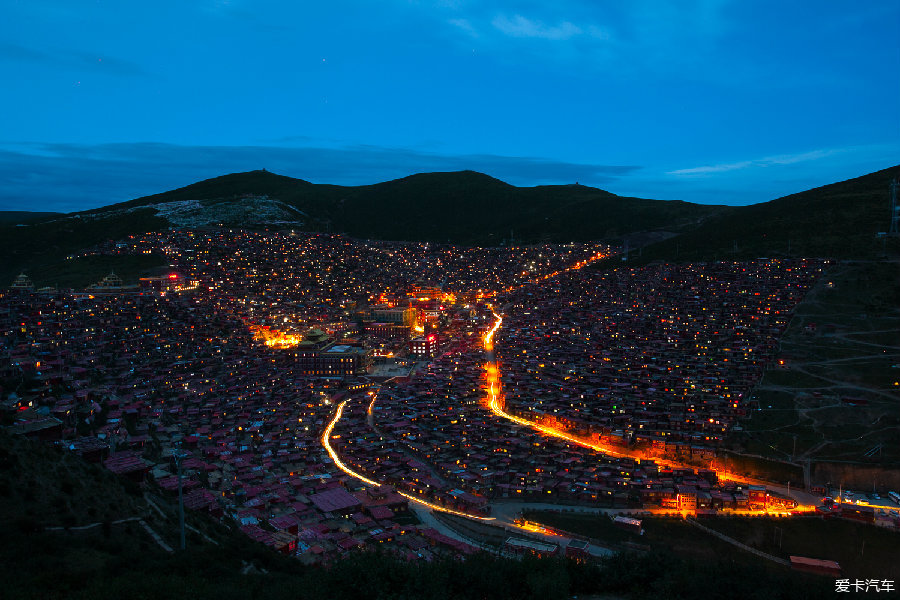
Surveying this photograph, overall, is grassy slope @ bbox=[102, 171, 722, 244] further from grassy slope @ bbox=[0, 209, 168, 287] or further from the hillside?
grassy slope @ bbox=[0, 209, 168, 287]

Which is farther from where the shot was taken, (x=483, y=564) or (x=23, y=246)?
(x=23, y=246)

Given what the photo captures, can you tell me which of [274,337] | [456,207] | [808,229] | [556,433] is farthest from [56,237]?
[808,229]

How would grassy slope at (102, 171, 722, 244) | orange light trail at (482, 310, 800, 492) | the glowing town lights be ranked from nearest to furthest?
orange light trail at (482, 310, 800, 492) → the glowing town lights → grassy slope at (102, 171, 722, 244)

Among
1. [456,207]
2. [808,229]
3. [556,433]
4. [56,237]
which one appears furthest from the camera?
[456,207]

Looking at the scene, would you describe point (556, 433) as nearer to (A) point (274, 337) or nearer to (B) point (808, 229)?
(A) point (274, 337)

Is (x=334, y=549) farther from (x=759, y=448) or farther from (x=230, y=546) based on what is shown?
(x=759, y=448)

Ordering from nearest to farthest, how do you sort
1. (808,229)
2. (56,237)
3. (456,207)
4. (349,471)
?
(349,471), (808,229), (56,237), (456,207)

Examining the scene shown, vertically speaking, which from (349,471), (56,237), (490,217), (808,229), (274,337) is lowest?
(349,471)

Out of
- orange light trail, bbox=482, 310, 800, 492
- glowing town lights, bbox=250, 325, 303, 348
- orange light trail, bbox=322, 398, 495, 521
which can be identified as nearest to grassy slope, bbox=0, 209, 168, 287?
glowing town lights, bbox=250, 325, 303, 348

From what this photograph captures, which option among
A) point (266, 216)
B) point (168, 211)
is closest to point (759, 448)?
point (266, 216)

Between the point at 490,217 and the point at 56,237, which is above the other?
the point at 490,217

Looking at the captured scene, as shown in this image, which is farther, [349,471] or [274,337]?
[274,337]
